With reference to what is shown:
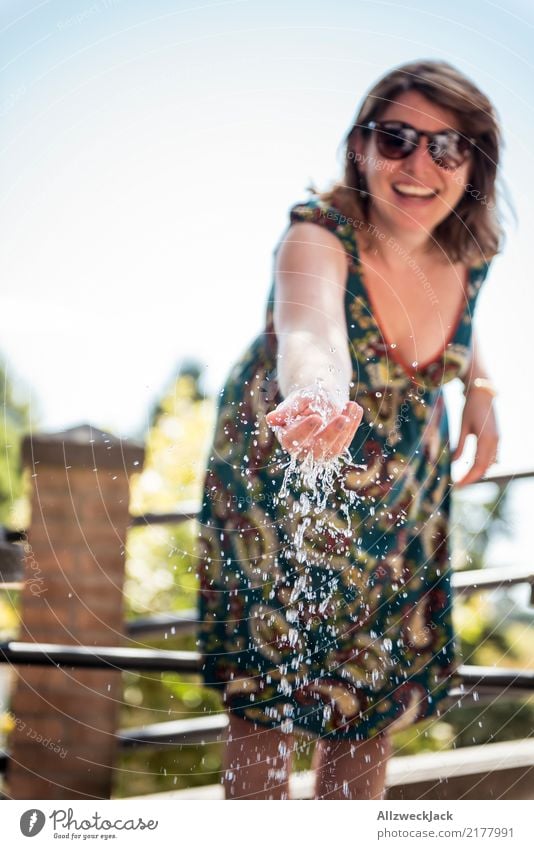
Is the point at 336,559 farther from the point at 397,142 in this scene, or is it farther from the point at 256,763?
the point at 397,142

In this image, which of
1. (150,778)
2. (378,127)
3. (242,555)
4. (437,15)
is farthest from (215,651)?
(150,778)

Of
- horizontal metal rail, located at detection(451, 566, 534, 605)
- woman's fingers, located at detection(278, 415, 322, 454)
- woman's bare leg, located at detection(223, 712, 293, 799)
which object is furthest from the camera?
horizontal metal rail, located at detection(451, 566, 534, 605)

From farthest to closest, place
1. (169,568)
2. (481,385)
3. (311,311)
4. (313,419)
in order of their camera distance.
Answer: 1. (169,568)
2. (481,385)
3. (311,311)
4. (313,419)

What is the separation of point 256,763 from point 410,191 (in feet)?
1.61

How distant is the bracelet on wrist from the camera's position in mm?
842

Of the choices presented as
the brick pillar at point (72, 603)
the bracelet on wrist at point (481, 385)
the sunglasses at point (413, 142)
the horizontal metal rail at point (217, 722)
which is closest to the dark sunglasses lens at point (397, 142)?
the sunglasses at point (413, 142)

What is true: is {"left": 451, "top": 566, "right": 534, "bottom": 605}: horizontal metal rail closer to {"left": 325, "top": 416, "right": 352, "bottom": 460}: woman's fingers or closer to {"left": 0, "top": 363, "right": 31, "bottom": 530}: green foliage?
{"left": 325, "top": 416, "right": 352, "bottom": 460}: woman's fingers

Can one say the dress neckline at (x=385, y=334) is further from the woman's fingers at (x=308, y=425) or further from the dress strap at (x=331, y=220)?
the woman's fingers at (x=308, y=425)

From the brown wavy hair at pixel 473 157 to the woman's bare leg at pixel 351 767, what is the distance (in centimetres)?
42

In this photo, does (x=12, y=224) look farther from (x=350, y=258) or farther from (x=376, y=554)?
(x=376, y=554)

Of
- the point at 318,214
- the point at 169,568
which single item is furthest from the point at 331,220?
the point at 169,568

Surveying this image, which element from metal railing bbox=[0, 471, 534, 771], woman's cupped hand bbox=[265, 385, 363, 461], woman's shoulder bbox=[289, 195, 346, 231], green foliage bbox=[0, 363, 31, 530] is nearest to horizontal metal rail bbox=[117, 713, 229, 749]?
metal railing bbox=[0, 471, 534, 771]

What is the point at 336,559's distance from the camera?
79cm

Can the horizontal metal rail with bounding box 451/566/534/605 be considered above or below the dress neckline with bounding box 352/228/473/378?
below
